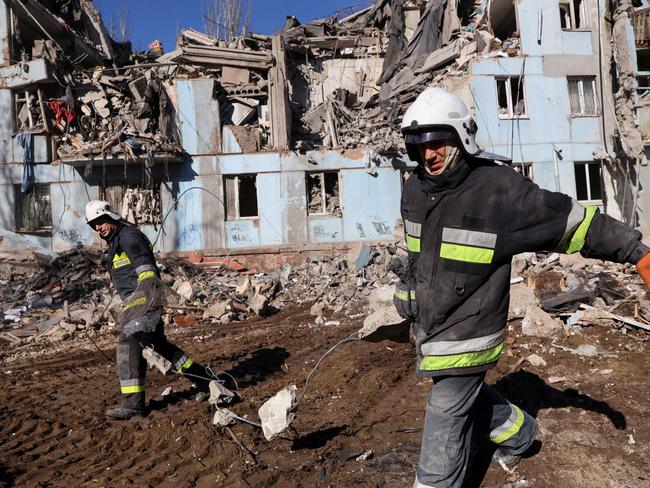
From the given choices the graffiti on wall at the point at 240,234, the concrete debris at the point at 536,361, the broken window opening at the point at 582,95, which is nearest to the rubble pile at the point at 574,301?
the concrete debris at the point at 536,361

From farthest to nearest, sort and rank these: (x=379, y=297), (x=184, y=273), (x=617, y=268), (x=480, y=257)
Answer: (x=184, y=273)
(x=617, y=268)
(x=379, y=297)
(x=480, y=257)

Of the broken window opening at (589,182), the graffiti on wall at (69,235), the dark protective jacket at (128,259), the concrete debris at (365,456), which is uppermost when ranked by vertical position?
the broken window opening at (589,182)

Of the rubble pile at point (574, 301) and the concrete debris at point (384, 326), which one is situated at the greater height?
the concrete debris at point (384, 326)

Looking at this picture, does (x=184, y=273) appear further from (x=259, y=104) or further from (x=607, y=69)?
(x=607, y=69)

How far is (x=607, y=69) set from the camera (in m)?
15.8

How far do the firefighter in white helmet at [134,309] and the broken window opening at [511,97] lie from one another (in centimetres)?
1390

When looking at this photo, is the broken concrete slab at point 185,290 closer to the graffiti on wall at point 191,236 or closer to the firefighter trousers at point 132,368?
the graffiti on wall at point 191,236

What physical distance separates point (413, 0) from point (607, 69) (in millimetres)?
7460

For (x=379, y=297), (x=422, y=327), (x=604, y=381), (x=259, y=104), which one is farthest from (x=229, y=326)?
(x=259, y=104)

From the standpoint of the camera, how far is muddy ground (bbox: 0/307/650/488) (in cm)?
289

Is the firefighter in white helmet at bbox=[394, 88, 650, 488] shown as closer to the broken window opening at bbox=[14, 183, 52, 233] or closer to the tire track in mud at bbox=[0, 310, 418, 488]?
the tire track in mud at bbox=[0, 310, 418, 488]

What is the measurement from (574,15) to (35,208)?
19.1m

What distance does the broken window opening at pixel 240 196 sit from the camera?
1512cm

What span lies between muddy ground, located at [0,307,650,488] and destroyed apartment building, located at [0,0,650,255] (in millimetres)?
9536
